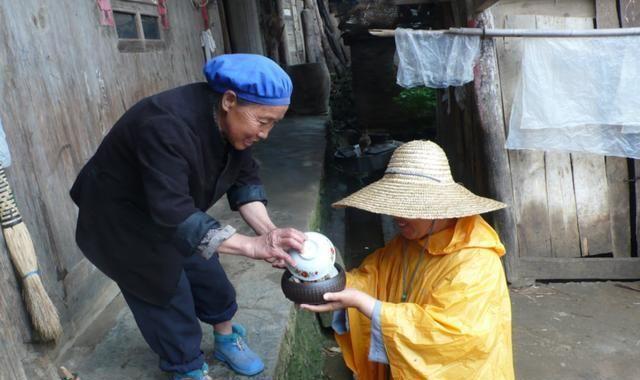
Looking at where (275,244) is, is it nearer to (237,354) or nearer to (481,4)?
(237,354)

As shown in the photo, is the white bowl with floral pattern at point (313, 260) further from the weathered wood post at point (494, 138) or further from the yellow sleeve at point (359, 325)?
the weathered wood post at point (494, 138)

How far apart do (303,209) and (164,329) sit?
2990 mm

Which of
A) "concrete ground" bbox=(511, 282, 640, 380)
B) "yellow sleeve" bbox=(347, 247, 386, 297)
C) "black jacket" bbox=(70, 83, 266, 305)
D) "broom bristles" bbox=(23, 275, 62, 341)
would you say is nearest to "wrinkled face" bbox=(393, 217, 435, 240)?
"yellow sleeve" bbox=(347, 247, 386, 297)

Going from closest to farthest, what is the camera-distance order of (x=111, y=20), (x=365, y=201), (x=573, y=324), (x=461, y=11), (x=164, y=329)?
1. (x=164, y=329)
2. (x=365, y=201)
3. (x=111, y=20)
4. (x=573, y=324)
5. (x=461, y=11)

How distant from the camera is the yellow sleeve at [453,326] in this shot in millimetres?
2045

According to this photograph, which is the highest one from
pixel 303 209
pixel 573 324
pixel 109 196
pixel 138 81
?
pixel 138 81

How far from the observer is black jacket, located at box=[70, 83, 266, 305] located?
1.70 m

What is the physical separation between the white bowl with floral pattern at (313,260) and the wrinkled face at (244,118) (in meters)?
0.44

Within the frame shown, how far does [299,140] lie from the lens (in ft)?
28.2

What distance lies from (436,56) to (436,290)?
10.4ft

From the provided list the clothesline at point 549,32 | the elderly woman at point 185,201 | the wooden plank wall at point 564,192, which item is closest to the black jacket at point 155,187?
the elderly woman at point 185,201

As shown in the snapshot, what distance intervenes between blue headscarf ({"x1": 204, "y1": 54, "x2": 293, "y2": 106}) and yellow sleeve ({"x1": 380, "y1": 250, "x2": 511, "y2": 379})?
983 mm

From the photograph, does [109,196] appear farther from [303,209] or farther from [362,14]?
[362,14]

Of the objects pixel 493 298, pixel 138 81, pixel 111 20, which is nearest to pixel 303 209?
pixel 138 81
